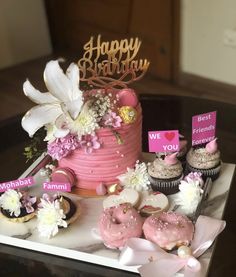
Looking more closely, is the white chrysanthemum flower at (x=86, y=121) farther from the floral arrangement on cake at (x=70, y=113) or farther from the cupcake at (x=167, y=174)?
the cupcake at (x=167, y=174)

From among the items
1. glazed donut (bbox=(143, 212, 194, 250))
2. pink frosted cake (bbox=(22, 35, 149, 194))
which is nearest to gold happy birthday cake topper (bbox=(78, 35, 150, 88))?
pink frosted cake (bbox=(22, 35, 149, 194))

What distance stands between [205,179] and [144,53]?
7.03 feet

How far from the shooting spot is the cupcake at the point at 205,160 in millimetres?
1198

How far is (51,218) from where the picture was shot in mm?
1075

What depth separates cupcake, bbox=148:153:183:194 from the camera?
1171 mm

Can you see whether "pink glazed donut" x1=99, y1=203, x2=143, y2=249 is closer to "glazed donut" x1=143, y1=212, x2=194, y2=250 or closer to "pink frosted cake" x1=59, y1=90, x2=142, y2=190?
"glazed donut" x1=143, y1=212, x2=194, y2=250

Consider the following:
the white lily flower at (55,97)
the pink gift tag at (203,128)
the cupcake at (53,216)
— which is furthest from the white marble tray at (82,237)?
the white lily flower at (55,97)

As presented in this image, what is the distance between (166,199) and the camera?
1.16 m

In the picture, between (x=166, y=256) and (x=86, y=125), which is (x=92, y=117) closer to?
(x=86, y=125)

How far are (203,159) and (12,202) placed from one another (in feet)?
1.51

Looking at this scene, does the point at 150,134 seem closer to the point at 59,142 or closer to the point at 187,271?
the point at 59,142

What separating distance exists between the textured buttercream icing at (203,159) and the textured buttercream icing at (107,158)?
5.8 inches

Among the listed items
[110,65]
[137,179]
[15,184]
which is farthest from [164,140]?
[15,184]

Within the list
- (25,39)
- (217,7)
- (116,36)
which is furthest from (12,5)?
(217,7)
